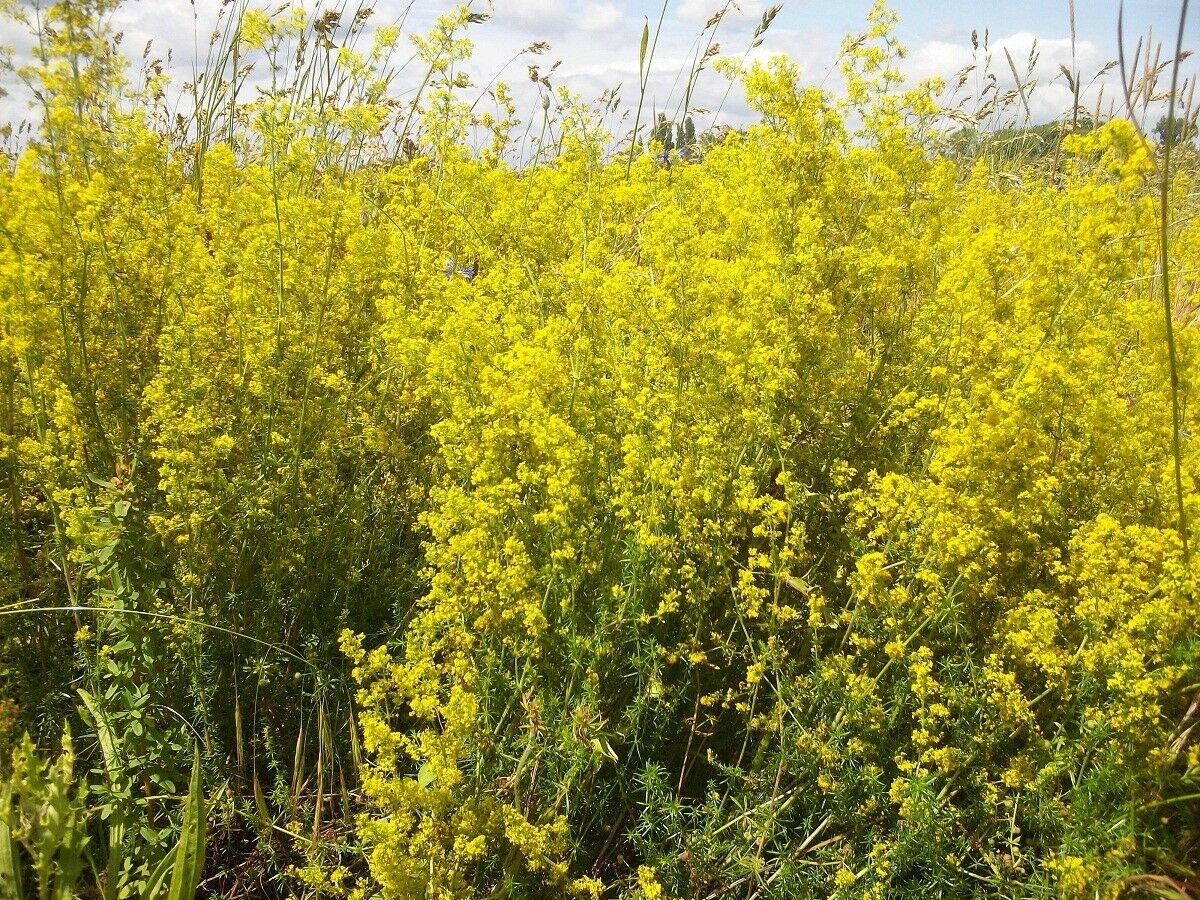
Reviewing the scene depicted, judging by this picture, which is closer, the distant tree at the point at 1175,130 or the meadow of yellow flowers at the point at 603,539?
the distant tree at the point at 1175,130

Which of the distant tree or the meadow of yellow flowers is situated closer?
the distant tree

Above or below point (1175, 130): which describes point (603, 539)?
below

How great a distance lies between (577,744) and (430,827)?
36cm

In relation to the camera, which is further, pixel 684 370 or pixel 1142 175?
pixel 684 370

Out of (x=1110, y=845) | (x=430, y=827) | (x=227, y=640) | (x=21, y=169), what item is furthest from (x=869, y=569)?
(x=21, y=169)

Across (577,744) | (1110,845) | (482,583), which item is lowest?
(1110,845)

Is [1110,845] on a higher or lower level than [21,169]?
lower

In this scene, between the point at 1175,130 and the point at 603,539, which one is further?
the point at 1175,130

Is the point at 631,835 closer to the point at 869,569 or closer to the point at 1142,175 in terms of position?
the point at 869,569

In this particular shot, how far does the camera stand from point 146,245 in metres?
2.65

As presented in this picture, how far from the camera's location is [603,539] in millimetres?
2240

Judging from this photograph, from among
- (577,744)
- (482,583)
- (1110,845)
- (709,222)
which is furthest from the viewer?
(709,222)

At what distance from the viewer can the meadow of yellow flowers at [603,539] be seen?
1864 millimetres

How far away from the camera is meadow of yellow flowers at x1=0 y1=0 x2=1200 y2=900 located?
186 cm
